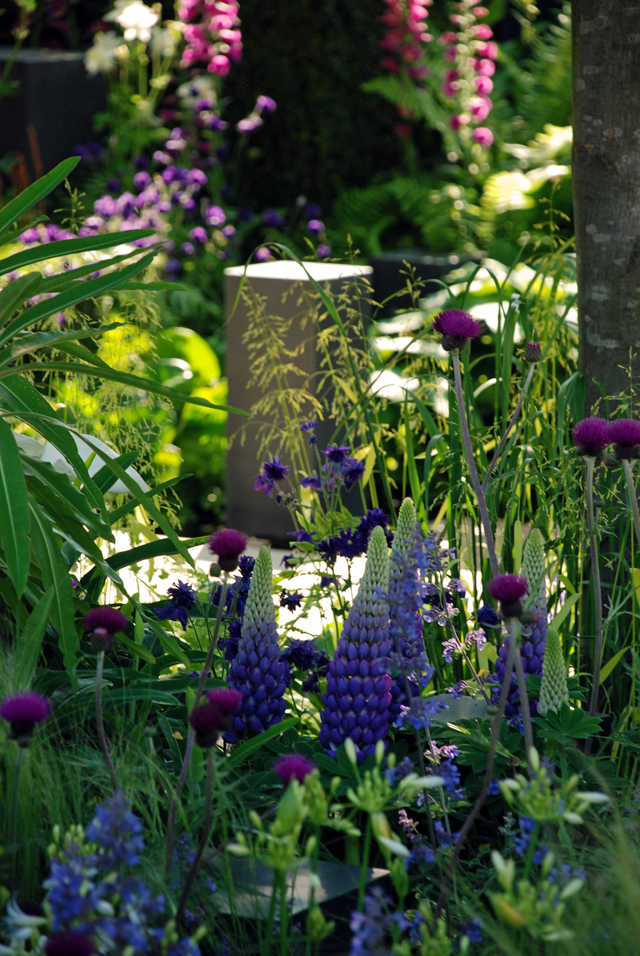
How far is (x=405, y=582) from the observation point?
1452mm

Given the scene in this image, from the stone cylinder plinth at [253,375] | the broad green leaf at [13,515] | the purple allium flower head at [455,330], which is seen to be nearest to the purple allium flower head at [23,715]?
the broad green leaf at [13,515]

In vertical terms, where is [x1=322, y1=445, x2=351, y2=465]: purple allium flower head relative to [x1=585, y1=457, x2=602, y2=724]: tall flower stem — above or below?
above

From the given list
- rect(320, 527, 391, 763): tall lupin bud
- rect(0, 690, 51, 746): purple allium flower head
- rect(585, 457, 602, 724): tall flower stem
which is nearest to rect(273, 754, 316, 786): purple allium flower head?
rect(0, 690, 51, 746): purple allium flower head

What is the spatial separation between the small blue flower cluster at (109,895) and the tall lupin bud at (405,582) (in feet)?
1.63

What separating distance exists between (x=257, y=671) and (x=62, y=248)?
883 millimetres

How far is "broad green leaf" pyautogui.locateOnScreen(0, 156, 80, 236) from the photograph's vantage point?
1878 mm

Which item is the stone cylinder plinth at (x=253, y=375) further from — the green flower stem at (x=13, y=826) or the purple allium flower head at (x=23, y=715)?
the purple allium flower head at (x=23, y=715)

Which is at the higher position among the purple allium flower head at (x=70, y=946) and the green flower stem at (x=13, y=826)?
the purple allium flower head at (x=70, y=946)

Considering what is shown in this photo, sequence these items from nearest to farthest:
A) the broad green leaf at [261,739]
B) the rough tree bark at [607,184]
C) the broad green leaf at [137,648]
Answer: the broad green leaf at [261,739] → the broad green leaf at [137,648] → the rough tree bark at [607,184]

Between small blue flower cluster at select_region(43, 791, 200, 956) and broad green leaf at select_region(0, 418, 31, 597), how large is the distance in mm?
482

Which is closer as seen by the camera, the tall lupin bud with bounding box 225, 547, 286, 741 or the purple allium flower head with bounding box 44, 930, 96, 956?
the purple allium flower head with bounding box 44, 930, 96, 956

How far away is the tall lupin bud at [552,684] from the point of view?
1562 millimetres

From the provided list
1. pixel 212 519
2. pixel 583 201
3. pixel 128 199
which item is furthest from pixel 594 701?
pixel 128 199

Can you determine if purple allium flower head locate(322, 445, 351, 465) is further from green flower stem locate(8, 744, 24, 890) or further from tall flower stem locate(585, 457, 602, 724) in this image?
green flower stem locate(8, 744, 24, 890)
